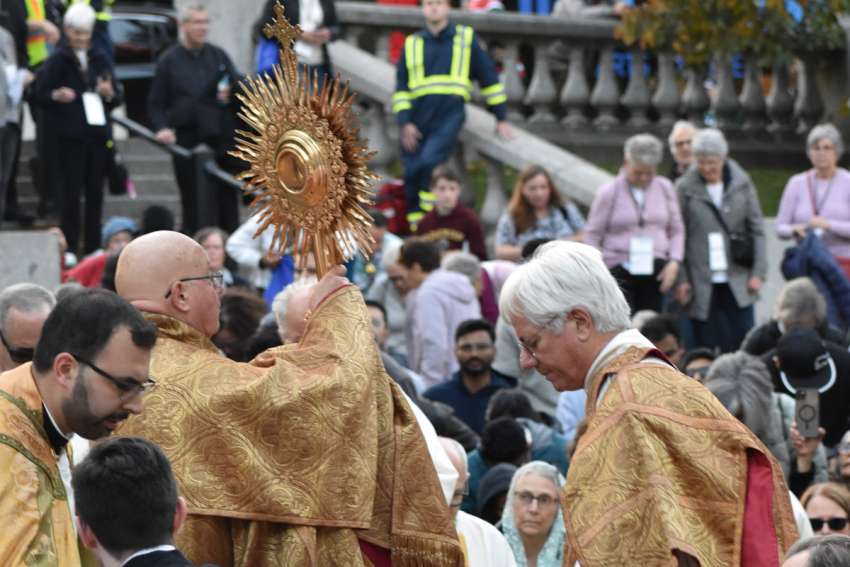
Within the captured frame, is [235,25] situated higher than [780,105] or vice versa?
[235,25]

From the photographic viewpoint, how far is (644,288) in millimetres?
13156

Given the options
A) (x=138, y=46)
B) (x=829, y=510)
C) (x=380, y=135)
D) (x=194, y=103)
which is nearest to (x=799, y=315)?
(x=829, y=510)

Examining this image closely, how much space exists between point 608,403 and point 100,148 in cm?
953

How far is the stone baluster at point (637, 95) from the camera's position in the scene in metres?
17.9

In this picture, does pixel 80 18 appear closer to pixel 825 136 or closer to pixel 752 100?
pixel 825 136

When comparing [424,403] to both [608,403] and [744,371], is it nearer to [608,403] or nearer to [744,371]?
[744,371]

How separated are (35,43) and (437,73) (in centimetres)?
316

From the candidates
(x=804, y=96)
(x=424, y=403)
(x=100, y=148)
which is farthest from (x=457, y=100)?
(x=424, y=403)

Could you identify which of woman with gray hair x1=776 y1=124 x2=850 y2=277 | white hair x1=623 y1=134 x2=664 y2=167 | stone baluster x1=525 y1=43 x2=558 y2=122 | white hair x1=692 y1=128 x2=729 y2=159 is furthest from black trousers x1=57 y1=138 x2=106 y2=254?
woman with gray hair x1=776 y1=124 x2=850 y2=277

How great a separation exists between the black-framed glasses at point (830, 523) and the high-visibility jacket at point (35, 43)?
8.85m

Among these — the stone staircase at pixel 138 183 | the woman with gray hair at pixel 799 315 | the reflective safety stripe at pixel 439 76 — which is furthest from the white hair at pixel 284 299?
the stone staircase at pixel 138 183

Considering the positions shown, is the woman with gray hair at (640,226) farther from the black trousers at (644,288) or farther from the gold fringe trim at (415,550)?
the gold fringe trim at (415,550)

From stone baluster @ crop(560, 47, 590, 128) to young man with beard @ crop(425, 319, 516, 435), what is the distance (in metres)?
6.84

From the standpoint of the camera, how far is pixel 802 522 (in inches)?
282
